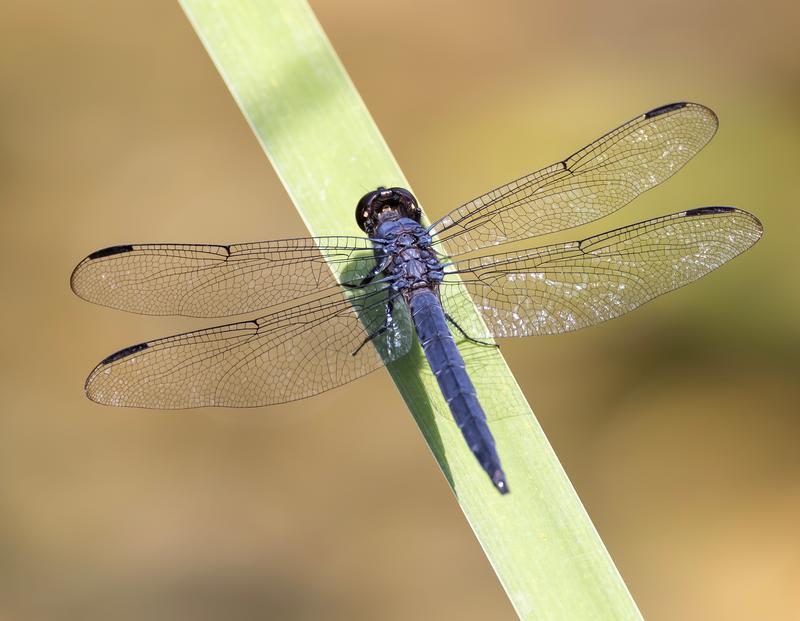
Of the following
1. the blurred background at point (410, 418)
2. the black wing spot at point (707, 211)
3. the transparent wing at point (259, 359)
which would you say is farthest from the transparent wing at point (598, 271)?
the blurred background at point (410, 418)

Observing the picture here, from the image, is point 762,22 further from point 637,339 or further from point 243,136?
point 243,136

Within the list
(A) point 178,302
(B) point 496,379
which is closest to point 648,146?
(B) point 496,379

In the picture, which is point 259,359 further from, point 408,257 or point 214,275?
point 408,257

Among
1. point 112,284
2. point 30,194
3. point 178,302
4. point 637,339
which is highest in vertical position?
point 30,194

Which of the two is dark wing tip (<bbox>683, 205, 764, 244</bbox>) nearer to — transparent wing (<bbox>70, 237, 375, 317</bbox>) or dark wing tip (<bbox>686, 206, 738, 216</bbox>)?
dark wing tip (<bbox>686, 206, 738, 216</bbox>)

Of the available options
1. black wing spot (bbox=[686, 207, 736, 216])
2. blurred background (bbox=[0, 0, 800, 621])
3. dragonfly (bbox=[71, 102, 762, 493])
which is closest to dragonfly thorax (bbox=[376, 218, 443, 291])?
dragonfly (bbox=[71, 102, 762, 493])

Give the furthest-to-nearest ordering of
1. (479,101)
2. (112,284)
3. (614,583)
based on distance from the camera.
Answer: (479,101)
(112,284)
(614,583)
